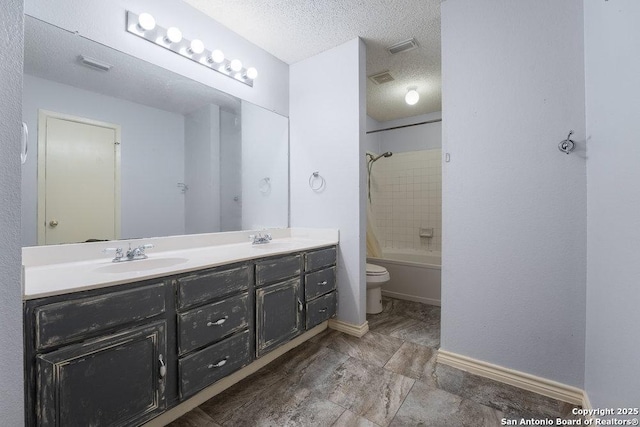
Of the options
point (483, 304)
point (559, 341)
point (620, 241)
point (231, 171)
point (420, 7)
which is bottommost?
point (559, 341)

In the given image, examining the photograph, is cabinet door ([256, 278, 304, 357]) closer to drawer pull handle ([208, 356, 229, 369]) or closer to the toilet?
drawer pull handle ([208, 356, 229, 369])

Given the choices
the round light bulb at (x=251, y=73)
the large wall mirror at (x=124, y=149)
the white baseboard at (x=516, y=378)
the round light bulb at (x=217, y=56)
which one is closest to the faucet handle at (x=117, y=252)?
the large wall mirror at (x=124, y=149)

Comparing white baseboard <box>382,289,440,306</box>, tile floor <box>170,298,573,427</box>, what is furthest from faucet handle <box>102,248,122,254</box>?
white baseboard <box>382,289,440,306</box>

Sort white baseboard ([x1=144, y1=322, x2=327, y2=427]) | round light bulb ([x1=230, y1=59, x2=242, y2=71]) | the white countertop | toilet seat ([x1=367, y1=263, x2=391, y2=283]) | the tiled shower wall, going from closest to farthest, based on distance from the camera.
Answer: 1. the white countertop
2. white baseboard ([x1=144, y1=322, x2=327, y2=427])
3. round light bulb ([x1=230, y1=59, x2=242, y2=71])
4. toilet seat ([x1=367, y1=263, x2=391, y2=283])
5. the tiled shower wall

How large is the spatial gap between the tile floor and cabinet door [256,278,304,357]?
0.69ft

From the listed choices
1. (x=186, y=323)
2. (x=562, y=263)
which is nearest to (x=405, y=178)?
(x=562, y=263)

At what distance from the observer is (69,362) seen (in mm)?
869

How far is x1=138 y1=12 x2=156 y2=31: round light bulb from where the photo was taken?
4.78 ft

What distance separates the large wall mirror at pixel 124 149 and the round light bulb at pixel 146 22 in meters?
0.18

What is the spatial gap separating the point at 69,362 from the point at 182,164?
123 cm

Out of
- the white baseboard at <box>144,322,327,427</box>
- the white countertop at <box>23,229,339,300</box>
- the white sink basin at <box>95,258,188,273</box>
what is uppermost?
the white countertop at <box>23,229,339,300</box>

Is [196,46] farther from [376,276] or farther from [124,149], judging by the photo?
[376,276]

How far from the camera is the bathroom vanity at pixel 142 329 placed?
84 centimetres

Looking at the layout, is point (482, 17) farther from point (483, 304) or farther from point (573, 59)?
point (483, 304)
